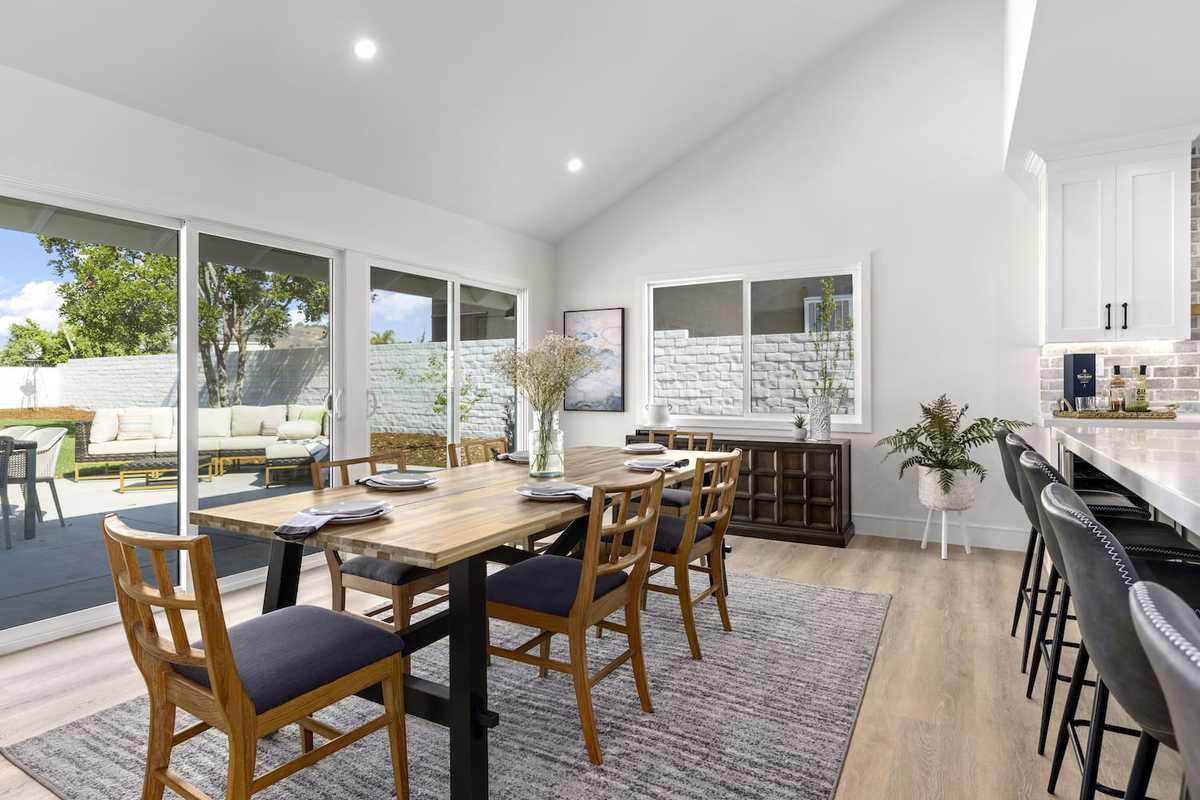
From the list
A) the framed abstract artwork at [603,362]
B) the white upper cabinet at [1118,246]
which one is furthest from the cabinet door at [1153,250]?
the framed abstract artwork at [603,362]

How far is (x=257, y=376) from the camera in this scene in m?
3.89

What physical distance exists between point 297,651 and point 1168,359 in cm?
489

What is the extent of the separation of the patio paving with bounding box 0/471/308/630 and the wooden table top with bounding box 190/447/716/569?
1.62 metres

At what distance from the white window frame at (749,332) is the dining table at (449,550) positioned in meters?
3.43

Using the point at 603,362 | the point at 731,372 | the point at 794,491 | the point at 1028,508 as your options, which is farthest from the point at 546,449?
the point at 603,362

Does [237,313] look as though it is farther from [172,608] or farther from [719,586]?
[719,586]

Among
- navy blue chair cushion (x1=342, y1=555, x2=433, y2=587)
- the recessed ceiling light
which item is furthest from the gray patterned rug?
the recessed ceiling light

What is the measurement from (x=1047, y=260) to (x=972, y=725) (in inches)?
123

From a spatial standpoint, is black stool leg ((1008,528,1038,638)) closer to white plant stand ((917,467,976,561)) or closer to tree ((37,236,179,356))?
white plant stand ((917,467,976,561))

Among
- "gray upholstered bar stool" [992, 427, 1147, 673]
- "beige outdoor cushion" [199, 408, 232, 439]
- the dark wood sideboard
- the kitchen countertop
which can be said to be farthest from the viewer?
the dark wood sideboard

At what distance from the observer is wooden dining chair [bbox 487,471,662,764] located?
2021mm

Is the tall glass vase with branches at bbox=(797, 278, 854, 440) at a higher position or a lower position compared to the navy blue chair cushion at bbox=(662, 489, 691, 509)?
higher

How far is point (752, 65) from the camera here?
15.9ft

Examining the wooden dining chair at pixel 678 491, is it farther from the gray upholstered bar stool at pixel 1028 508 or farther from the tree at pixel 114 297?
the tree at pixel 114 297
